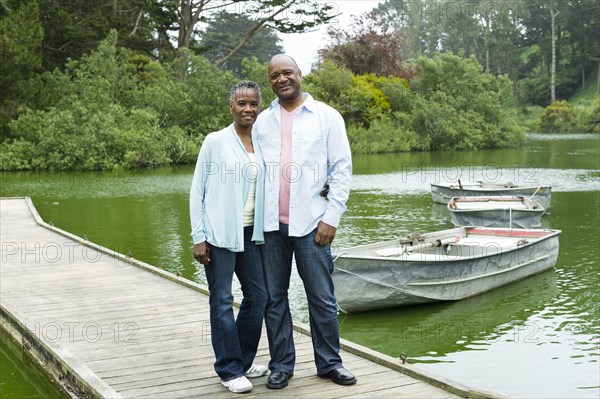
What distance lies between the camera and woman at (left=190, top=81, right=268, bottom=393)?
4414 mm

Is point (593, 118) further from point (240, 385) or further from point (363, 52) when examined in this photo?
point (240, 385)

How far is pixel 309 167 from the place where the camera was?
4.40m

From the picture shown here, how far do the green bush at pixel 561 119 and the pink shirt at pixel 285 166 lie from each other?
64.4m

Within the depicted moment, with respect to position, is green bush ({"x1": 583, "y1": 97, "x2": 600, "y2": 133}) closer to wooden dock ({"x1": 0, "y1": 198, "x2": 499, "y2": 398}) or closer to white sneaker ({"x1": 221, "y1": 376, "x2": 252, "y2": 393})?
wooden dock ({"x1": 0, "y1": 198, "x2": 499, "y2": 398})

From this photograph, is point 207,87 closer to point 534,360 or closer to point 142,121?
point 142,121

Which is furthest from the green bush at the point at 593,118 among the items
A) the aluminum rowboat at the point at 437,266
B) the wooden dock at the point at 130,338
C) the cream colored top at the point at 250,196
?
the cream colored top at the point at 250,196

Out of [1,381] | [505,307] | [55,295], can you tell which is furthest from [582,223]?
[1,381]

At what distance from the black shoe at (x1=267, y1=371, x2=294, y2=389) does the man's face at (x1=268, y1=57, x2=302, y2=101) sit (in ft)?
5.27

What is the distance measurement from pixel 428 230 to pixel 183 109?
21367 mm

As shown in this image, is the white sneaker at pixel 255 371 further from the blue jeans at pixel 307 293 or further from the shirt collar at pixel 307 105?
the shirt collar at pixel 307 105

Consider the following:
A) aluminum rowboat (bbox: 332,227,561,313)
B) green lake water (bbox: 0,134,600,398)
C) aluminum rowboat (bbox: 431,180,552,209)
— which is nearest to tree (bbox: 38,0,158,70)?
green lake water (bbox: 0,134,600,398)

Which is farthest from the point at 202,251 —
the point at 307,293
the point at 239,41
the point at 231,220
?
the point at 239,41

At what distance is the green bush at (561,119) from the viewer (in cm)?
6512

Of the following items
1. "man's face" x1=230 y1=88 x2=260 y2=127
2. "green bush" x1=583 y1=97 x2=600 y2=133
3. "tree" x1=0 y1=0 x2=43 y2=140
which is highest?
"tree" x1=0 y1=0 x2=43 y2=140
